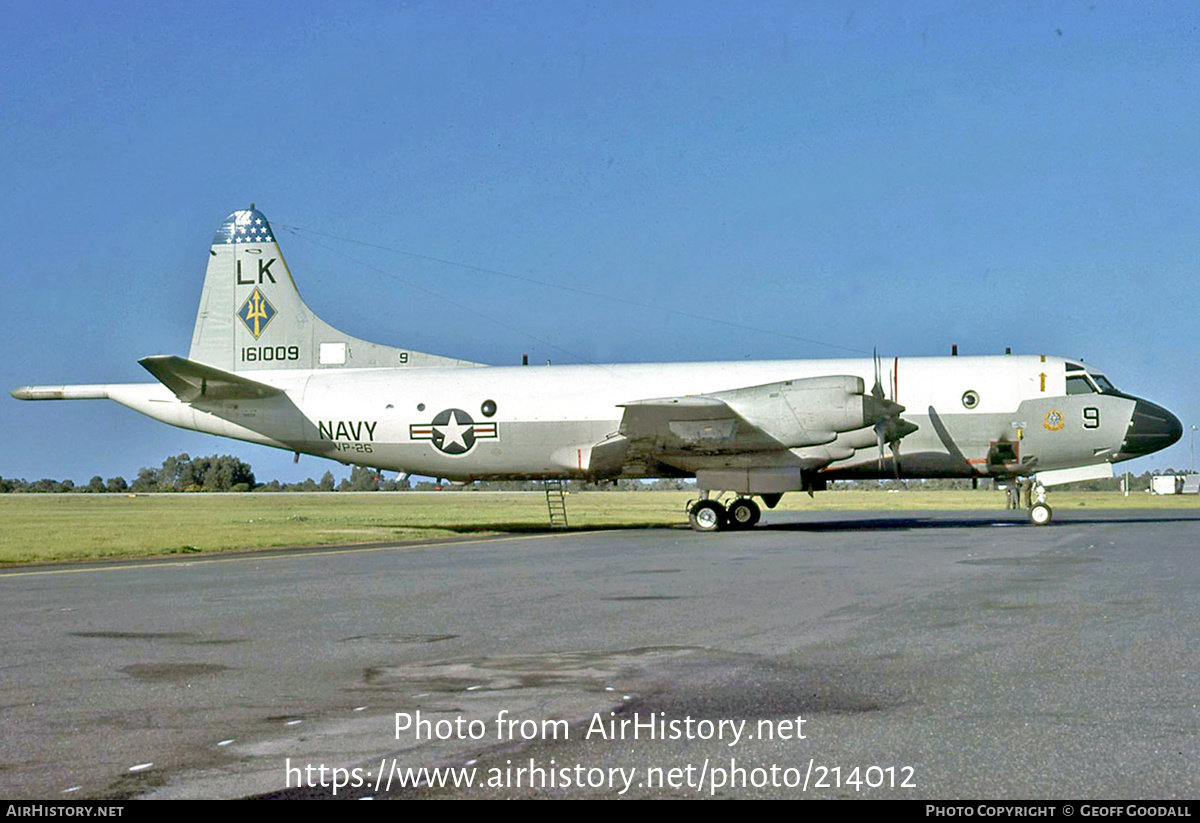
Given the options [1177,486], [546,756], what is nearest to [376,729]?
[546,756]

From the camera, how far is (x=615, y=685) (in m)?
8.08

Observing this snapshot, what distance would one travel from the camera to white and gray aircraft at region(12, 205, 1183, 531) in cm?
3008

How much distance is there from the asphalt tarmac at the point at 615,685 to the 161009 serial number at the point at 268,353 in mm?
18683

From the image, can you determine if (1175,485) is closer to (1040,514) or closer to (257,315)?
(1040,514)

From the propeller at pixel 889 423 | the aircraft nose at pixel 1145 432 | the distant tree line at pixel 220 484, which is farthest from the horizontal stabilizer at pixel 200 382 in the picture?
the distant tree line at pixel 220 484

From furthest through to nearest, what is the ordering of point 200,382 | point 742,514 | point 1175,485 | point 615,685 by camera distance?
point 1175,485
point 200,382
point 742,514
point 615,685

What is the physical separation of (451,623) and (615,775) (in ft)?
21.5

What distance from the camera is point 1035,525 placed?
31.2 m

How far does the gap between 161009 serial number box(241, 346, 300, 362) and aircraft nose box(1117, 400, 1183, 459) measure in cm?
2374

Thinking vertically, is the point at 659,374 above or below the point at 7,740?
above

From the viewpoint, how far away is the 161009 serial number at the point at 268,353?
35250mm

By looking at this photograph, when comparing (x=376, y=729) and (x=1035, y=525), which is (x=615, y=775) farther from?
(x=1035, y=525)

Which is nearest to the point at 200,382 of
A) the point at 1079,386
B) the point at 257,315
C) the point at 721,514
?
the point at 257,315

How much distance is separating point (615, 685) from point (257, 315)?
96.7 ft
